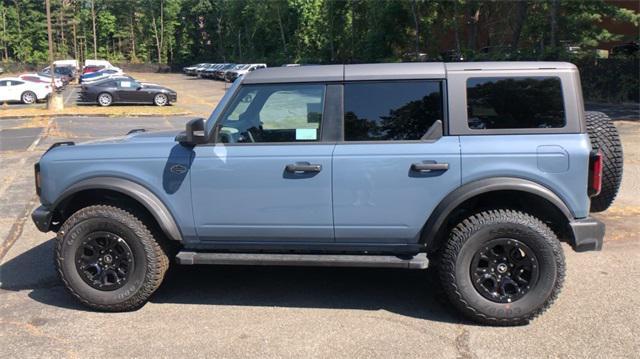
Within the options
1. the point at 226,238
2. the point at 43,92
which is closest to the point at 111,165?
the point at 226,238

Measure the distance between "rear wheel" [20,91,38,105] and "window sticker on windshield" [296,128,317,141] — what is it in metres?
32.7

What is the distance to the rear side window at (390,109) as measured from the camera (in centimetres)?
435

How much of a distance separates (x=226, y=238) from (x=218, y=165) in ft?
1.86

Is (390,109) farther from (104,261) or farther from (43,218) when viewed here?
(43,218)

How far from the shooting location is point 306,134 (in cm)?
445

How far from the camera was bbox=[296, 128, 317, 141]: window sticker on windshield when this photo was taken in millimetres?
4441

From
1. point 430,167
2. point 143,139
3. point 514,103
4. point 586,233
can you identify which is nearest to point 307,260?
point 430,167

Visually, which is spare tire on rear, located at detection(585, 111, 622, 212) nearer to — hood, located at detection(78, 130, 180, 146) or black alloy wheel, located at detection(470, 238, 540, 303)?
black alloy wheel, located at detection(470, 238, 540, 303)

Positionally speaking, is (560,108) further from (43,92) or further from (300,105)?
(43,92)

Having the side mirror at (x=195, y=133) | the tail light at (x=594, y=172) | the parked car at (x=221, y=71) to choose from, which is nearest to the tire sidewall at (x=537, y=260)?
the tail light at (x=594, y=172)

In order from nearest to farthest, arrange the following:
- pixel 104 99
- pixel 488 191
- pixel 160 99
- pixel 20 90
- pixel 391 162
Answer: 1. pixel 488 191
2. pixel 391 162
3. pixel 104 99
4. pixel 160 99
5. pixel 20 90

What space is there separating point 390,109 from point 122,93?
90.2 ft

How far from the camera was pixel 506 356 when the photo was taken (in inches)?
149

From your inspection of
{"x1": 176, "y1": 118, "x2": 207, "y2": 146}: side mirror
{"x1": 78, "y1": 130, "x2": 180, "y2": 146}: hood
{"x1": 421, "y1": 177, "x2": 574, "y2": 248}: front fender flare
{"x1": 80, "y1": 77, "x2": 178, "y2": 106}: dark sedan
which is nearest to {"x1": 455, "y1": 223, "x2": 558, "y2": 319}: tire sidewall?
{"x1": 421, "y1": 177, "x2": 574, "y2": 248}: front fender flare
